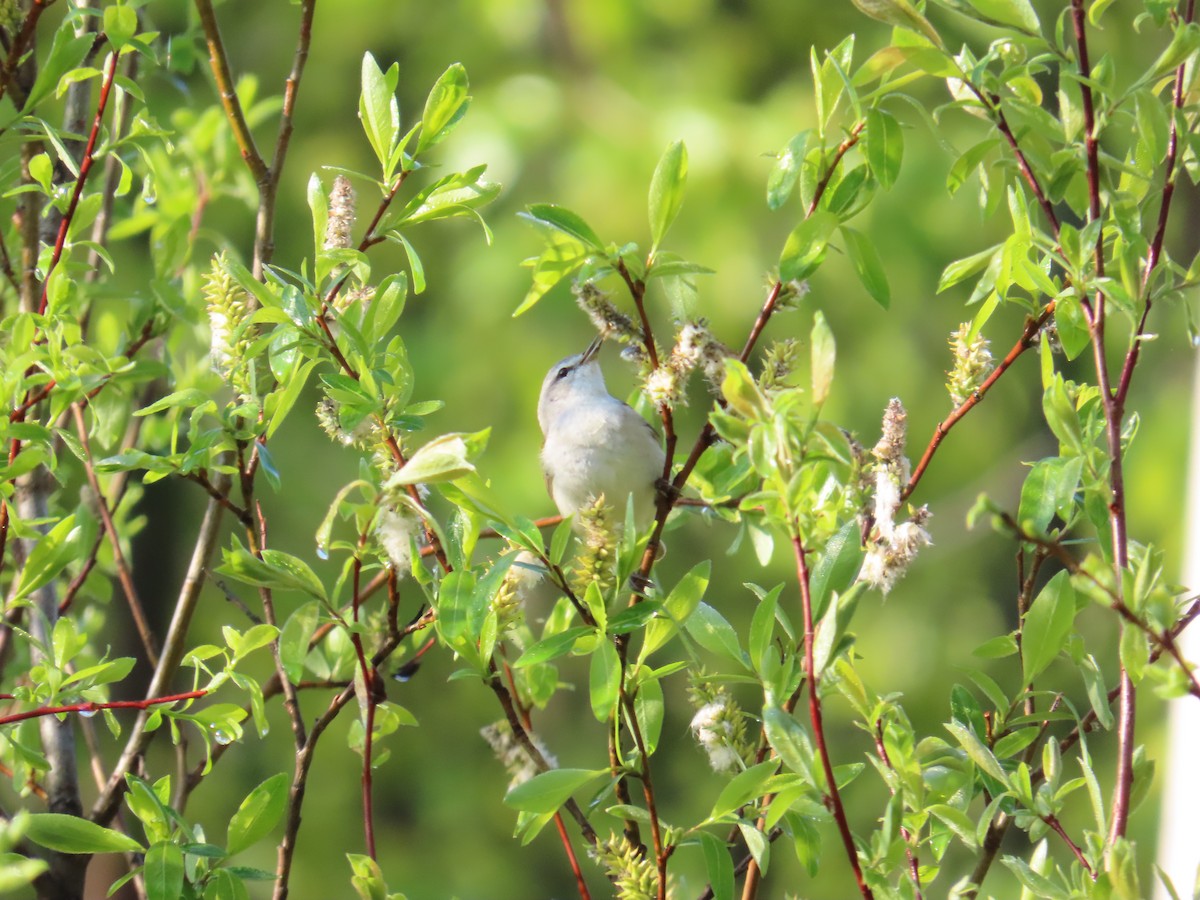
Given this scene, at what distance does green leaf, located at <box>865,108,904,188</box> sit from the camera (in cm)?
88

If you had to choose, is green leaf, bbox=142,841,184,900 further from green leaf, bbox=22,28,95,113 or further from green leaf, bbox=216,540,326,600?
green leaf, bbox=22,28,95,113

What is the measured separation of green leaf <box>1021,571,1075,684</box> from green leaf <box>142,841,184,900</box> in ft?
2.09

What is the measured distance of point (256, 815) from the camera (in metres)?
1.00

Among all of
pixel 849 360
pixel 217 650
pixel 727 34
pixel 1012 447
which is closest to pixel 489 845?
pixel 849 360

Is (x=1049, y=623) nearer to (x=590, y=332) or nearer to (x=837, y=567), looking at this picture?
(x=837, y=567)

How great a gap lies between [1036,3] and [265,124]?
10.6 feet

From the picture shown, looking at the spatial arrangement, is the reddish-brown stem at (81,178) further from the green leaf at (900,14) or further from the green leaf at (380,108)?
the green leaf at (900,14)

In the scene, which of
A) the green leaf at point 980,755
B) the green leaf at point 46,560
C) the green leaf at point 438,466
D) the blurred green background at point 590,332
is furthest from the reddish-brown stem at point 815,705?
the blurred green background at point 590,332

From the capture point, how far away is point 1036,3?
212 inches

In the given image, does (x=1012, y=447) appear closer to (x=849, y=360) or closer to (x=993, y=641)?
(x=849, y=360)

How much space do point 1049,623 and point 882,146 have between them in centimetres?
36

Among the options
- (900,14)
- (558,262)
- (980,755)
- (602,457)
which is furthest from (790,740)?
(602,457)

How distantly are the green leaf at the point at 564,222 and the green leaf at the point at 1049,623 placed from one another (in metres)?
0.41

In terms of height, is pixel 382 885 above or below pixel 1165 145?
below
